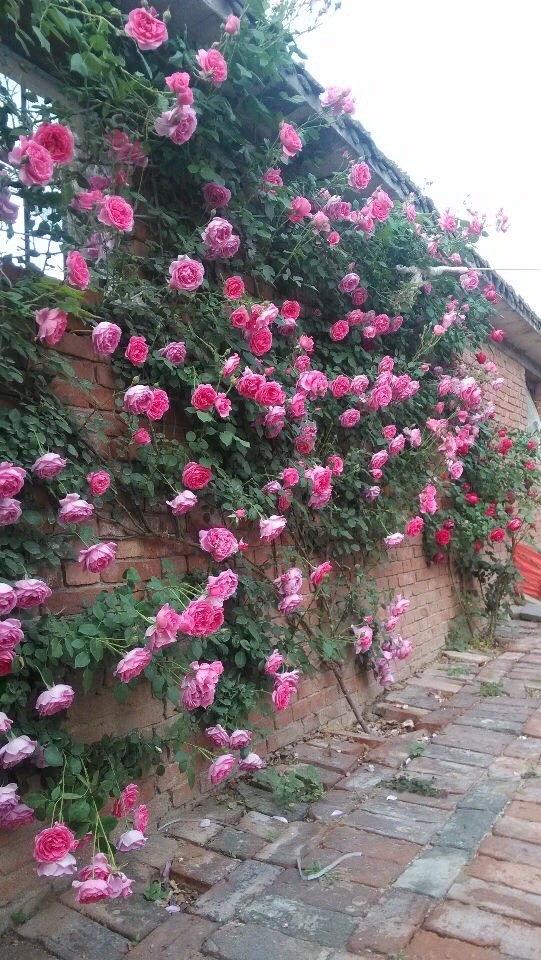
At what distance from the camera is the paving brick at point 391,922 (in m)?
1.69

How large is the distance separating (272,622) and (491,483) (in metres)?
3.01

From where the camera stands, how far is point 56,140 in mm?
1855

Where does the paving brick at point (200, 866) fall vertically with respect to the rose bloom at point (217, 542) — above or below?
below

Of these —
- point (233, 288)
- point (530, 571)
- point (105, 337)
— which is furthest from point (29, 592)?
point (530, 571)

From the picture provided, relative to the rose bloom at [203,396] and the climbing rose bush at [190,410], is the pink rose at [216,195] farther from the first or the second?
the rose bloom at [203,396]

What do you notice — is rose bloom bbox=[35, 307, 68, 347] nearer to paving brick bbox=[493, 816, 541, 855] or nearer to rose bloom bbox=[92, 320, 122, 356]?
rose bloom bbox=[92, 320, 122, 356]

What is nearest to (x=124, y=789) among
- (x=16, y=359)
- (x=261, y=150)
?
(x=16, y=359)

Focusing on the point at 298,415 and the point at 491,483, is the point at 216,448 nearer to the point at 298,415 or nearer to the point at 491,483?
the point at 298,415

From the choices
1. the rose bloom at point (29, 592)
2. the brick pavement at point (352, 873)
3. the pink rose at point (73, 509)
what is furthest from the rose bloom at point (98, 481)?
the brick pavement at point (352, 873)

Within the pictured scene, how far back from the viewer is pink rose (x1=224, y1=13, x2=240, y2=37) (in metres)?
2.39

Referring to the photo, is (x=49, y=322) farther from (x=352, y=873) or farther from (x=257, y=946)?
(x=352, y=873)

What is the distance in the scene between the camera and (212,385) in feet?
8.48

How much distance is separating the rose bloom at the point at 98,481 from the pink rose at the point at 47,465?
0.18 m

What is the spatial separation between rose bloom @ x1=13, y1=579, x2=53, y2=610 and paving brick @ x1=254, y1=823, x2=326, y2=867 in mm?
1151
